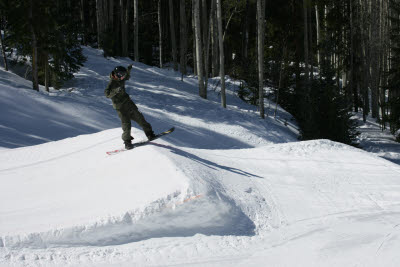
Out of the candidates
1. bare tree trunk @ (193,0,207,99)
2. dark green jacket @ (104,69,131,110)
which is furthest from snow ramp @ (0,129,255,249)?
bare tree trunk @ (193,0,207,99)

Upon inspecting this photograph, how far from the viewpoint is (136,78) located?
939 inches

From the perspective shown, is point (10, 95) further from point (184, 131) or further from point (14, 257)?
point (14, 257)

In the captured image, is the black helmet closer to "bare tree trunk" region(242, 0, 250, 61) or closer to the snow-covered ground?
the snow-covered ground

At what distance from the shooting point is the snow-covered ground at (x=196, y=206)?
4578 mm

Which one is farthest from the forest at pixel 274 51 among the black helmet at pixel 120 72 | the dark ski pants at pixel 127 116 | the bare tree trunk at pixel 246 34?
the black helmet at pixel 120 72

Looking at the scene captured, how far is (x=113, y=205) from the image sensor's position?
5.18m

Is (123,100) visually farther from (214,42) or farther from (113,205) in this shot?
(214,42)

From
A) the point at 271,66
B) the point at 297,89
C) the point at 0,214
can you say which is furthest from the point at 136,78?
the point at 0,214

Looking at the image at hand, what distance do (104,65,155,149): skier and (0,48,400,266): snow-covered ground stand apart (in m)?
0.54

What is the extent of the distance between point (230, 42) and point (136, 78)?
10584 mm

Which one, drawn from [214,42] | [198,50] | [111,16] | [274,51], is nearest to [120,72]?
[198,50]

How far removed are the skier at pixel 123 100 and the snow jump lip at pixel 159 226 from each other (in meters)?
2.89

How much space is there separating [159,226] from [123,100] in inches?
135

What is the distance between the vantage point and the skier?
23.9 ft
